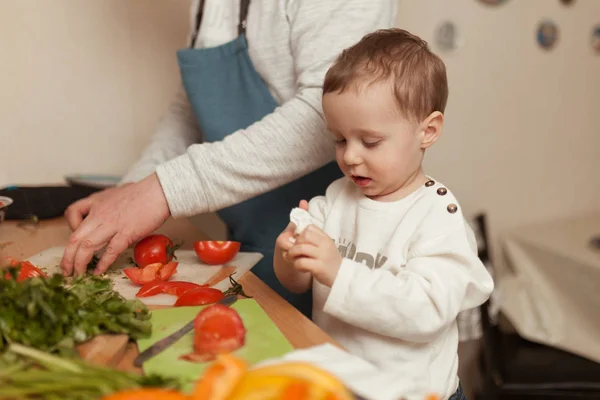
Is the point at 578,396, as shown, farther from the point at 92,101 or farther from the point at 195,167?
the point at 92,101

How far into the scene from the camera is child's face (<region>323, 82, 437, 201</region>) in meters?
0.78

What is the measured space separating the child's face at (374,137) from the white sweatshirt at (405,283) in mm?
47

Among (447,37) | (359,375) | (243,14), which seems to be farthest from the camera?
(447,37)

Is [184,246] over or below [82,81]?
below

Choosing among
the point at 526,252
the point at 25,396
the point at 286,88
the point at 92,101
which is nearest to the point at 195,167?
the point at 286,88

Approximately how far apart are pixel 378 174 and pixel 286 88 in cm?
42

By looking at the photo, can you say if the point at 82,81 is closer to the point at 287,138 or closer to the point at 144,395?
the point at 287,138

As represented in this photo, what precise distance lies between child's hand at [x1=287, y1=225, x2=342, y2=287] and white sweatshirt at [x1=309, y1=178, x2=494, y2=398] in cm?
1

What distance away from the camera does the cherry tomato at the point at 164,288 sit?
0.88 metres

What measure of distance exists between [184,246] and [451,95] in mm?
1343

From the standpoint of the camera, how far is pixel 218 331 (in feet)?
2.17

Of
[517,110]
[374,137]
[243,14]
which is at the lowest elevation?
[517,110]

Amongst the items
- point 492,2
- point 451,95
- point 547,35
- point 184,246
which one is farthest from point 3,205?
point 547,35

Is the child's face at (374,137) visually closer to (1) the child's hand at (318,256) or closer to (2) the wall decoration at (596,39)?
(1) the child's hand at (318,256)
